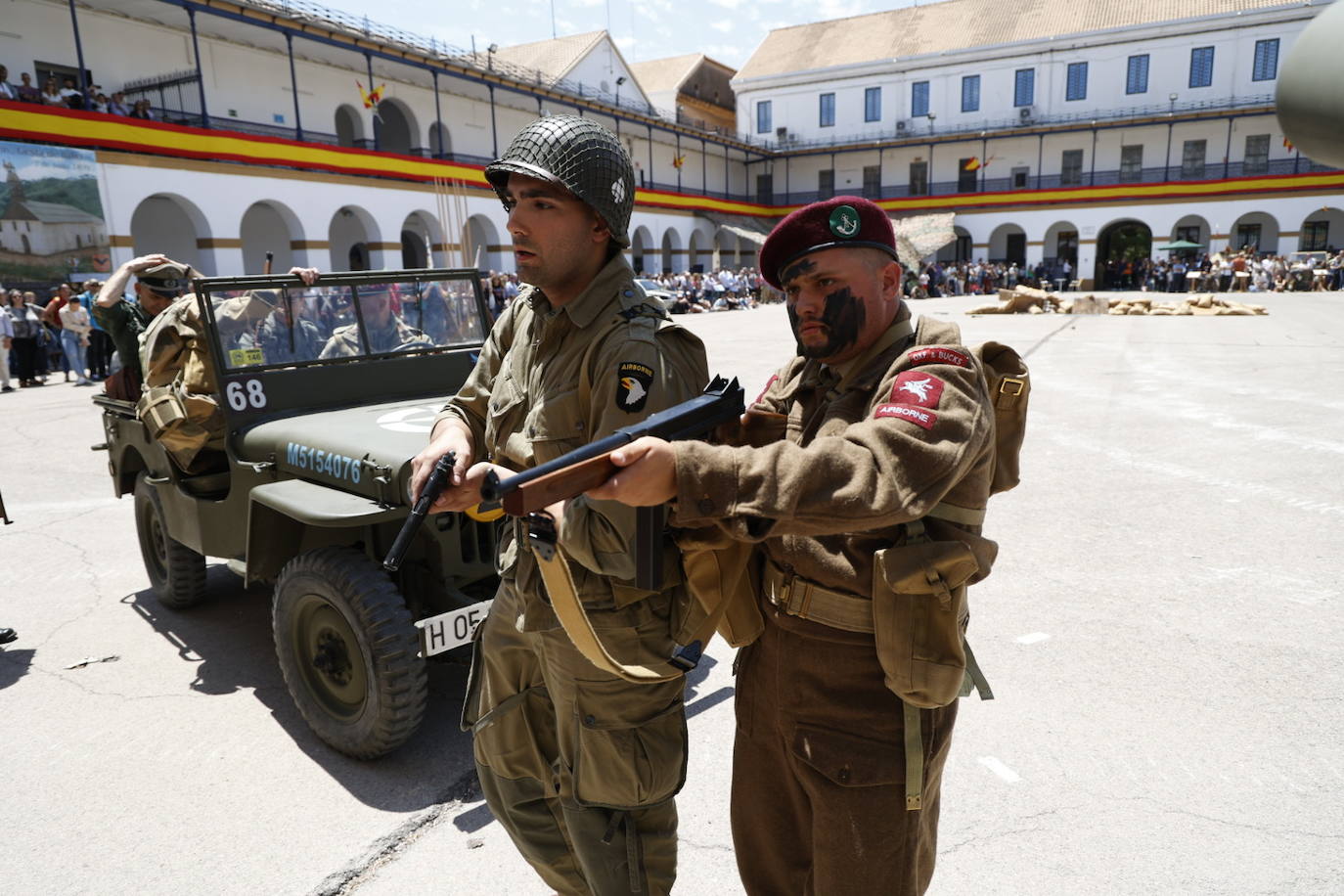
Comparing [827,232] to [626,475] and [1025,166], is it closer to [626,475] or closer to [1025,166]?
[626,475]

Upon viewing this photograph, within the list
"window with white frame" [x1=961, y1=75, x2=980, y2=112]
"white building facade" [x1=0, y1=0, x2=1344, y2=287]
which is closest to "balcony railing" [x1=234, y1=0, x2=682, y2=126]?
"white building facade" [x1=0, y1=0, x2=1344, y2=287]

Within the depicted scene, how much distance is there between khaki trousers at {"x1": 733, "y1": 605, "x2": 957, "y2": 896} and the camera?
1674 millimetres

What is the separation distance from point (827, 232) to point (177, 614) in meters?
4.50

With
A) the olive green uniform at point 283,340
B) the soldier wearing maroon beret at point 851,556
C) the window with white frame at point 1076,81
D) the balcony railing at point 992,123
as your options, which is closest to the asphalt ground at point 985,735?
the soldier wearing maroon beret at point 851,556

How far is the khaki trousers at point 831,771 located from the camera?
5.49 feet

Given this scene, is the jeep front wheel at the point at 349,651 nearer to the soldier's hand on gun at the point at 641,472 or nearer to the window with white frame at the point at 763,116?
the soldier's hand on gun at the point at 641,472

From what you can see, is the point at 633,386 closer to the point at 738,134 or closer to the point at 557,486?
the point at 557,486

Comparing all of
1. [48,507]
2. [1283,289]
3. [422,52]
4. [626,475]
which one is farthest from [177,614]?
[1283,289]

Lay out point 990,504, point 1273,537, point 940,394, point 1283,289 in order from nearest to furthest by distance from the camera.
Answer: point 940,394 → point 1273,537 → point 990,504 → point 1283,289

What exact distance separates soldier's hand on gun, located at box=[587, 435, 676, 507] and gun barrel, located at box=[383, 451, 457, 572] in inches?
21.0

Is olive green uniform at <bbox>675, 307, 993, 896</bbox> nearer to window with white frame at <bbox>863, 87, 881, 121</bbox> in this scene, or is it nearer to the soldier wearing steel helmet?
the soldier wearing steel helmet

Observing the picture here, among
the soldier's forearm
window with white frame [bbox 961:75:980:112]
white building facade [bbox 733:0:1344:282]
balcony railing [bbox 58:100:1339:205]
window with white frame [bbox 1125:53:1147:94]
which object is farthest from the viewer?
window with white frame [bbox 961:75:980:112]

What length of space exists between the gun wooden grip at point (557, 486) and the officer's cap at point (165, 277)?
4398 millimetres

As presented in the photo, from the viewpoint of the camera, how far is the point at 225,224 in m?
22.5
